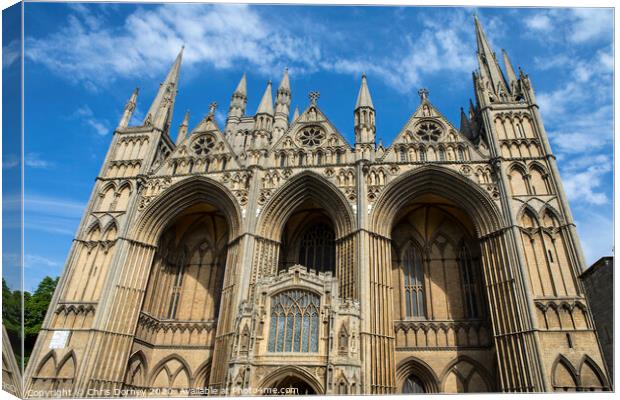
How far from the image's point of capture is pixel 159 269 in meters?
23.8

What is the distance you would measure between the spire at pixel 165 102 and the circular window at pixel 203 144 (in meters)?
2.74

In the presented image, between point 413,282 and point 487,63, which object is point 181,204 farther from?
point 487,63

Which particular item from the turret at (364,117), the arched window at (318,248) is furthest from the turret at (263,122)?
the arched window at (318,248)

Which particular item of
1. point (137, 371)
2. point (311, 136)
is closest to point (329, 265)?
point (311, 136)

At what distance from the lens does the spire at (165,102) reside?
26737 millimetres

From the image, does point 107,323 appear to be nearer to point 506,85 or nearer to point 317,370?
point 317,370

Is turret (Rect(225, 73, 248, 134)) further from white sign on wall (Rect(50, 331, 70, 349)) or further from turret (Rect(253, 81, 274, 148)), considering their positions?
white sign on wall (Rect(50, 331, 70, 349))

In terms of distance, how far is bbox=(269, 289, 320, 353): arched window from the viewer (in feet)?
52.9

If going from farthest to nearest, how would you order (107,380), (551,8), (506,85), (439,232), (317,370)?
(506,85) → (439,232) → (107,380) → (317,370) → (551,8)

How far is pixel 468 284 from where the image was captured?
70.7 feet

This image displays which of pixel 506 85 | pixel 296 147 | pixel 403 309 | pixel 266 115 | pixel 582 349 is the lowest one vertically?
pixel 582 349

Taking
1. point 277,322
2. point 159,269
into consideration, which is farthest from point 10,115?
point 159,269

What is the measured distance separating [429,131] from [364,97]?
457 centimetres

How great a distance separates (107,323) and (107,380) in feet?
8.26
